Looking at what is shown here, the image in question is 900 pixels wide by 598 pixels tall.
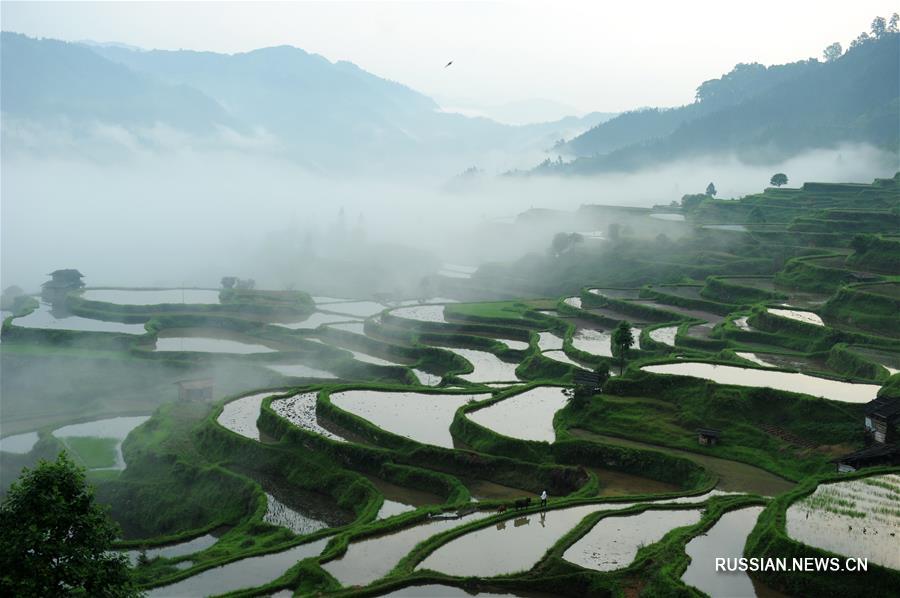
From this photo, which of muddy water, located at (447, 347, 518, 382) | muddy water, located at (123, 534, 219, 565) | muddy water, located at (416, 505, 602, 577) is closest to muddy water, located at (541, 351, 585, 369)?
muddy water, located at (447, 347, 518, 382)

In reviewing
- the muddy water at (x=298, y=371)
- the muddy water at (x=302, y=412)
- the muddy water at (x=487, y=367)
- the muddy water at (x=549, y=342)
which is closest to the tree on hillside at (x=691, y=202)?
the muddy water at (x=549, y=342)

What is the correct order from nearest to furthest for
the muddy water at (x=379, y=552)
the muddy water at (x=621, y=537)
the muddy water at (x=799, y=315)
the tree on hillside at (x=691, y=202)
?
1. the muddy water at (x=621, y=537)
2. the muddy water at (x=379, y=552)
3. the muddy water at (x=799, y=315)
4. the tree on hillside at (x=691, y=202)

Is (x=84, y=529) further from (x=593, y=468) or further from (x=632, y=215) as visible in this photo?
(x=632, y=215)

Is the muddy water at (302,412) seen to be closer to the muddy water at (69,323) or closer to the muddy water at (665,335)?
the muddy water at (665,335)

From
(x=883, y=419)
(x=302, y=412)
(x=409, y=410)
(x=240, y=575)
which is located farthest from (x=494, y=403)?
(x=240, y=575)

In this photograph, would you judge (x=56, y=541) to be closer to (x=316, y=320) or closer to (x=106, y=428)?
(x=106, y=428)

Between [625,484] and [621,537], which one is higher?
[621,537]
